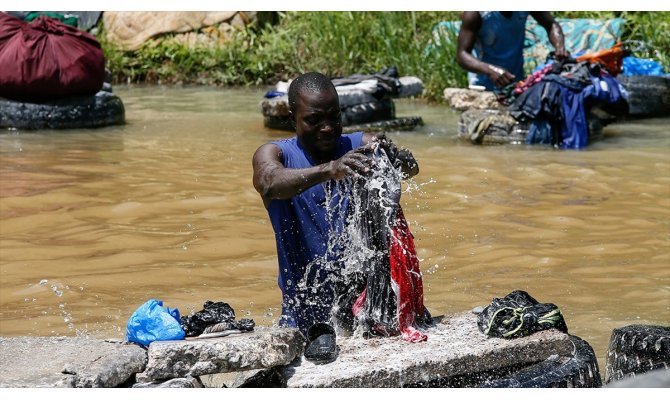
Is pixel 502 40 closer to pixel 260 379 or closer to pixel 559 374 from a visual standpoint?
pixel 559 374

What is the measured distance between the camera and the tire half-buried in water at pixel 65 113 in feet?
34.1

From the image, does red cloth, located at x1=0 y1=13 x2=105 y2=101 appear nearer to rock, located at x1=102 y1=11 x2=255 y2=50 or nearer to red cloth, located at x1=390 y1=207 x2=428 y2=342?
rock, located at x1=102 y1=11 x2=255 y2=50

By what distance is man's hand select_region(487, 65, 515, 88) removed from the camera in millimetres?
9438

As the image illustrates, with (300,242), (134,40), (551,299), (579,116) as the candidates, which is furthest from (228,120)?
(300,242)

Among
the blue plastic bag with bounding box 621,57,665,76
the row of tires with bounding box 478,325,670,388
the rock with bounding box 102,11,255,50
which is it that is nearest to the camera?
the row of tires with bounding box 478,325,670,388

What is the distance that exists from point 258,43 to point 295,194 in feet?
38.7

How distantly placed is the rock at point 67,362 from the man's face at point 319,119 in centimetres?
102

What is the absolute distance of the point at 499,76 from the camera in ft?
31.0

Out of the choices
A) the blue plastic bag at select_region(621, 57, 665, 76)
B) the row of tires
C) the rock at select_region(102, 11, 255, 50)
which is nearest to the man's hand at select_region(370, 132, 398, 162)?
the row of tires

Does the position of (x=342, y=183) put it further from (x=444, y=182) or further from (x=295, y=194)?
(x=444, y=182)

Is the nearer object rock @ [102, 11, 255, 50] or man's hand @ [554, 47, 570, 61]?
man's hand @ [554, 47, 570, 61]

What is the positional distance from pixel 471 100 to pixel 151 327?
23.2 feet

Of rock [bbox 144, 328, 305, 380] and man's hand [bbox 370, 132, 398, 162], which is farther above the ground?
man's hand [bbox 370, 132, 398, 162]

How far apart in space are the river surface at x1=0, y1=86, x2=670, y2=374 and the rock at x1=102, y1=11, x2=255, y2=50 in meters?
6.34
